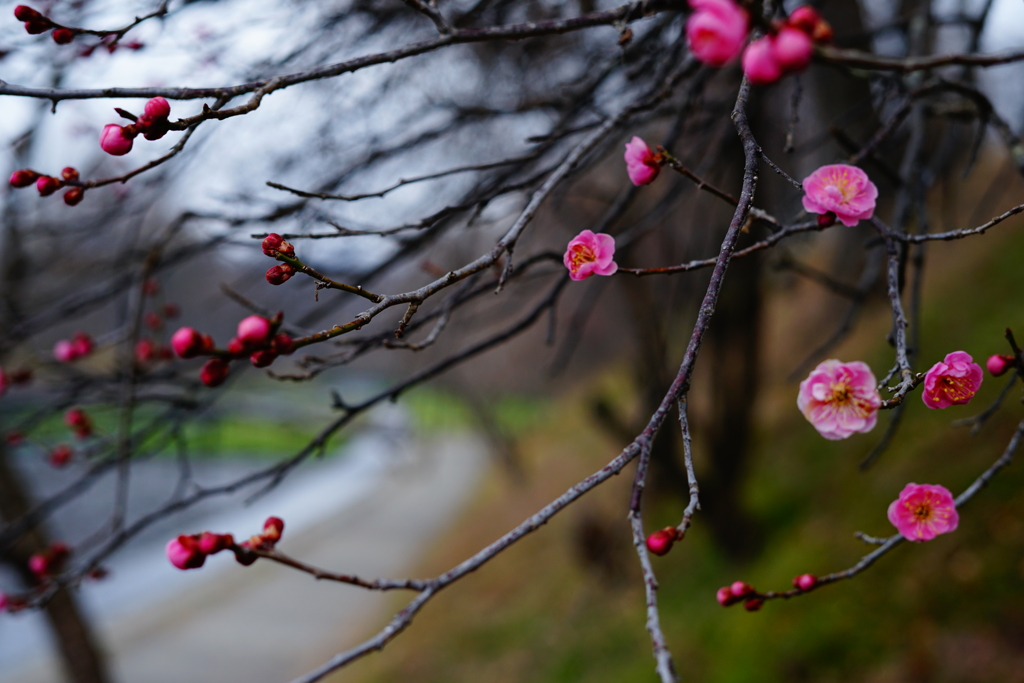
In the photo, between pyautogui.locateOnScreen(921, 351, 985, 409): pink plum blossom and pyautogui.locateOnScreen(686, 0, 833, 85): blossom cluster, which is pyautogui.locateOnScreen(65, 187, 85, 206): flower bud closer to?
pyautogui.locateOnScreen(686, 0, 833, 85): blossom cluster

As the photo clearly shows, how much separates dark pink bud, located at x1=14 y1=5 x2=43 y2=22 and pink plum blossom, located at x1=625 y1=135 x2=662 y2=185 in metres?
1.08

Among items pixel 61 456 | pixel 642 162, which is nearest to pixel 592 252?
pixel 642 162

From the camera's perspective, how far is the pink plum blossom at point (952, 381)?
97 centimetres

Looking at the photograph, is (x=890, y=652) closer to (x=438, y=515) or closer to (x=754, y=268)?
(x=754, y=268)

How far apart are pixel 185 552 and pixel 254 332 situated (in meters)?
0.42

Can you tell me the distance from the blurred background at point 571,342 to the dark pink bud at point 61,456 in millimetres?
37

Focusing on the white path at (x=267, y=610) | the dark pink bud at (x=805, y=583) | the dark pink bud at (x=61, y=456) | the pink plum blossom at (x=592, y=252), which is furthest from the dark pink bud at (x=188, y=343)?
the white path at (x=267, y=610)

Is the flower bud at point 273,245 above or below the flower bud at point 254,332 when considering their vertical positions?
above

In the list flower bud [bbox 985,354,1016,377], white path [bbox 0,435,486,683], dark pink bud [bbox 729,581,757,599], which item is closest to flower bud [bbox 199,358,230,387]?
dark pink bud [bbox 729,581,757,599]

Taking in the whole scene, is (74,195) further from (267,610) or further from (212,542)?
(267,610)

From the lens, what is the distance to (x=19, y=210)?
3.00 metres

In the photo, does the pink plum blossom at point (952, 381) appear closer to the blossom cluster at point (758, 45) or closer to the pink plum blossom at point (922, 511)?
the pink plum blossom at point (922, 511)

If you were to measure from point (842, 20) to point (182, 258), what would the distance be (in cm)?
508

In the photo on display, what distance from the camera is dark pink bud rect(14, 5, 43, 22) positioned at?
112cm
